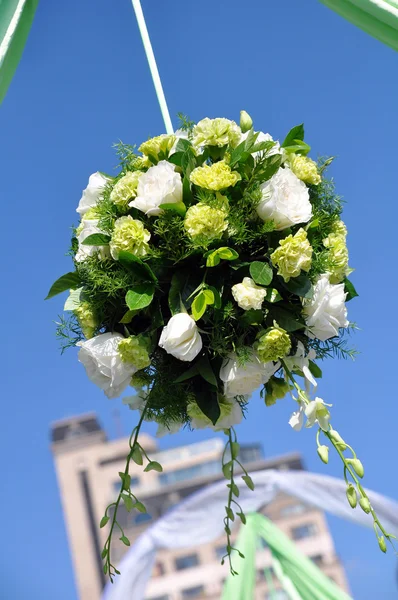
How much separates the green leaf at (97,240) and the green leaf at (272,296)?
0.88 ft

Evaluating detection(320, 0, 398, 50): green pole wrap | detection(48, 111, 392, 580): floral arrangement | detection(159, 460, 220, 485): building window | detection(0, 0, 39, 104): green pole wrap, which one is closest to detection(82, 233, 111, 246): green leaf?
detection(48, 111, 392, 580): floral arrangement

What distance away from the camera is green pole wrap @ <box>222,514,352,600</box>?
4.07m

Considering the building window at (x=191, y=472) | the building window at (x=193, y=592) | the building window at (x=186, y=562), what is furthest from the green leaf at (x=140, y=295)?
the building window at (x=191, y=472)

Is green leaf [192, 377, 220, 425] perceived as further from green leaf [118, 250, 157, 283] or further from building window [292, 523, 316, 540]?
building window [292, 523, 316, 540]

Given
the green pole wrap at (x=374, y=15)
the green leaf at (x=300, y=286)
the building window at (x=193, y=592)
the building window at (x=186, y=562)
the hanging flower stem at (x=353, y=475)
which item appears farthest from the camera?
the building window at (x=186, y=562)

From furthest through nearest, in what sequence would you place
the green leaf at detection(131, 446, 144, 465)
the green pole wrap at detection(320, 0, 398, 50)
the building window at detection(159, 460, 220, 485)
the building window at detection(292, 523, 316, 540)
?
the building window at detection(159, 460, 220, 485), the building window at detection(292, 523, 316, 540), the green pole wrap at detection(320, 0, 398, 50), the green leaf at detection(131, 446, 144, 465)

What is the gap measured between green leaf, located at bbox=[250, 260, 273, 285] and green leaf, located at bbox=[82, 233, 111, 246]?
24cm

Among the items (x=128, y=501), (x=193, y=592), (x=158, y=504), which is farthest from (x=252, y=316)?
(x=158, y=504)

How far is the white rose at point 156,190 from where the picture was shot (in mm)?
1195

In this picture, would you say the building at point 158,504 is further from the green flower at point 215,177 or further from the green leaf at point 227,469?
the green flower at point 215,177

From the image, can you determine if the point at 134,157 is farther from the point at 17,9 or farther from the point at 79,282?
the point at 17,9

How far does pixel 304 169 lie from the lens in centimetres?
127

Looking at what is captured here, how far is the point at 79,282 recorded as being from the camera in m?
1.30

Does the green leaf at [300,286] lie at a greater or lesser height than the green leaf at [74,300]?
lesser
